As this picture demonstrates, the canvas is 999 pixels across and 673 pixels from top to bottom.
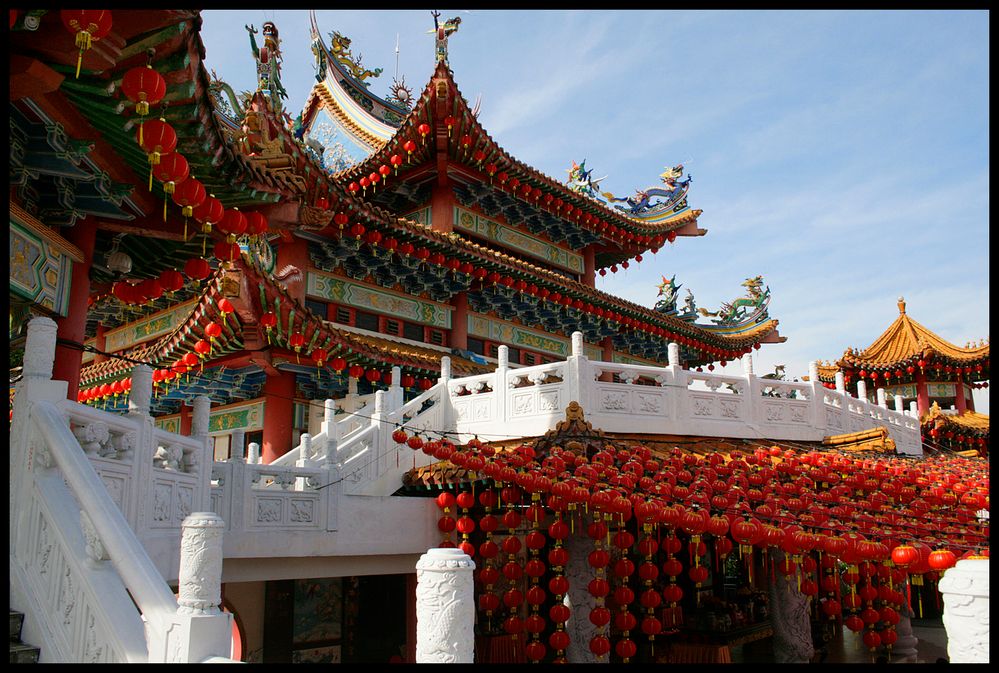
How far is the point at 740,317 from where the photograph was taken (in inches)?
961

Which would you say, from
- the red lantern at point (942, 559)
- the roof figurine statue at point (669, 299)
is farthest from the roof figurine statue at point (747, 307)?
the red lantern at point (942, 559)

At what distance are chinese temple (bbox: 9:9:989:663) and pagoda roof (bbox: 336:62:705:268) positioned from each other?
0.23 feet

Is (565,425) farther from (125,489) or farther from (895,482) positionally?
(125,489)

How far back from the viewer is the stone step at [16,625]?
4.64 m

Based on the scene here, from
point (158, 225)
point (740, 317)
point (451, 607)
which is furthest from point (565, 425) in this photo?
point (740, 317)

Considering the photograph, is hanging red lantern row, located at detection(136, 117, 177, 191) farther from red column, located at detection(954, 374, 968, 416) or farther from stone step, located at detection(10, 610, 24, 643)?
red column, located at detection(954, 374, 968, 416)

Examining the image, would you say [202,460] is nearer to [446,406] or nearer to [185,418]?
[446,406]

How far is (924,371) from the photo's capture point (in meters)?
26.5

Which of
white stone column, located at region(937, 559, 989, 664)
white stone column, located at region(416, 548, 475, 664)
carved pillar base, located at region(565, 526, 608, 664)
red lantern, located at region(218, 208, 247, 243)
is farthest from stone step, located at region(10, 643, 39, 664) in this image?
carved pillar base, located at region(565, 526, 608, 664)

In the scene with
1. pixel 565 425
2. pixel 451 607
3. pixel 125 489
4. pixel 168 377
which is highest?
pixel 168 377

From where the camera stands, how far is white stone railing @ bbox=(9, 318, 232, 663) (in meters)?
4.14

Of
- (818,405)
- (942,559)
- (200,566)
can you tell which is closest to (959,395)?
(818,405)

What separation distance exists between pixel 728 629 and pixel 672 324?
30.0 ft

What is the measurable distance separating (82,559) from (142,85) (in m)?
3.12
